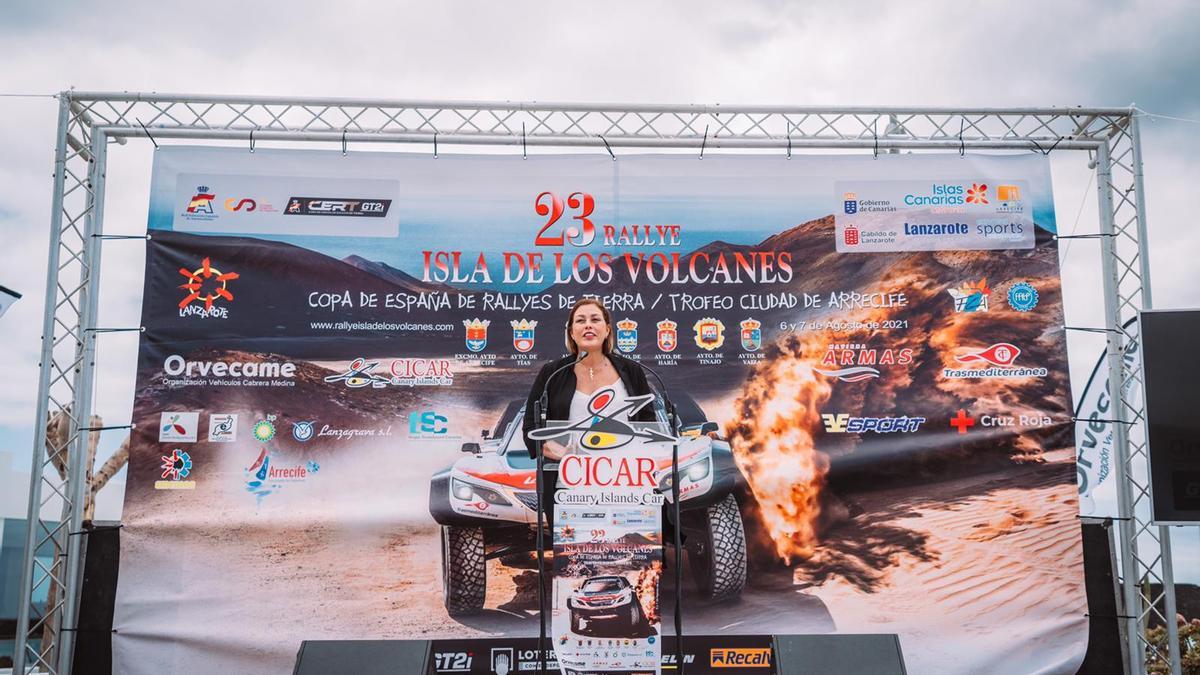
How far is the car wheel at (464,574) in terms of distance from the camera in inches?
195

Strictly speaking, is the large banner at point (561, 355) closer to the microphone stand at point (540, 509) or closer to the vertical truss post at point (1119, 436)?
the vertical truss post at point (1119, 436)

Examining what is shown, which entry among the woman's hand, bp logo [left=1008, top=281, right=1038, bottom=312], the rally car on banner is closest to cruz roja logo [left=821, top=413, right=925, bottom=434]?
the rally car on banner

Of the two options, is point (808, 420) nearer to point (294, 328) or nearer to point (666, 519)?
point (666, 519)

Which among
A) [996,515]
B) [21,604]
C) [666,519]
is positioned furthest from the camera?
[996,515]

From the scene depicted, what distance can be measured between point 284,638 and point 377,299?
189 cm

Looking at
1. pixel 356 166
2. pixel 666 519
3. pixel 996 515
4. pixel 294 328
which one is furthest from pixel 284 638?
pixel 996 515

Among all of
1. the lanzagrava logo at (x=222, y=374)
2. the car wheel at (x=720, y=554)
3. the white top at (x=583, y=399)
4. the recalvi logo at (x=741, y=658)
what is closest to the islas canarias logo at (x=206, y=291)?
the lanzagrava logo at (x=222, y=374)

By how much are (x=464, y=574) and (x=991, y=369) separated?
315 cm

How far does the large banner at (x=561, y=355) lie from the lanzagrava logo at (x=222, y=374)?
0.06 ft

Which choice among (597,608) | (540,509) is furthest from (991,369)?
(540,509)

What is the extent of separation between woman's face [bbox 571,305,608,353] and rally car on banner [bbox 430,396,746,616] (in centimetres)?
75

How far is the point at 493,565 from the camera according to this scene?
500 cm

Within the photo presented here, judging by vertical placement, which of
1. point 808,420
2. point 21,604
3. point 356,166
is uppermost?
point 356,166

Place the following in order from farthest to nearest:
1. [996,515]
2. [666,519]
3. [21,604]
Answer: [996,515]
[21,604]
[666,519]
